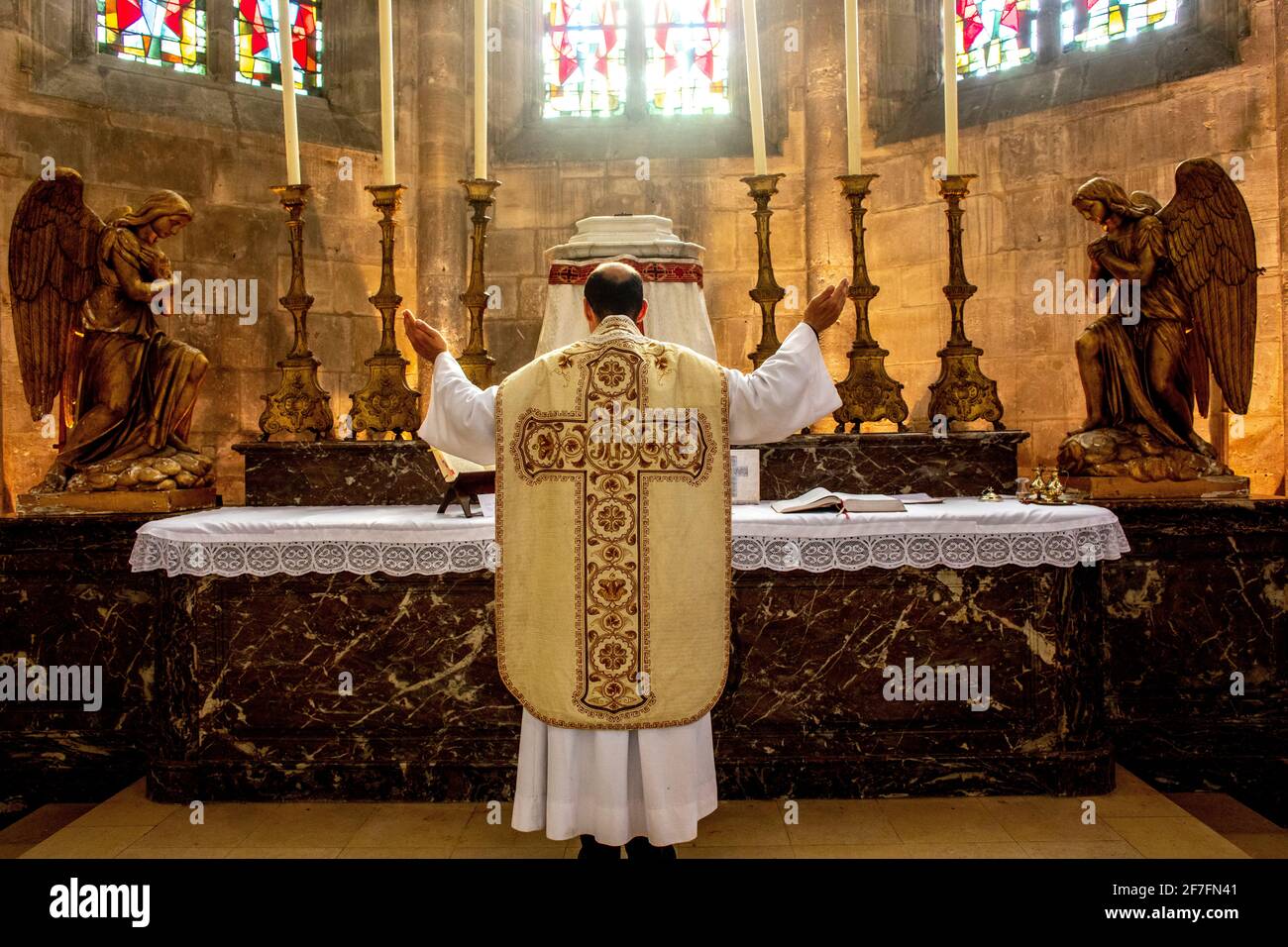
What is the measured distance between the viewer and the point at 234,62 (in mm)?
7230

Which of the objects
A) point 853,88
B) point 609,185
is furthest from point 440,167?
point 853,88

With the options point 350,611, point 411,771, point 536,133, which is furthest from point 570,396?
point 536,133

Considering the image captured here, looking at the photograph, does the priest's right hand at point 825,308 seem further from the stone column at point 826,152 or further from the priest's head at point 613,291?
the stone column at point 826,152

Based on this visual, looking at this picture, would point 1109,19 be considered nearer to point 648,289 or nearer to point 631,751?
point 648,289

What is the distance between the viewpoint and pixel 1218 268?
421 cm

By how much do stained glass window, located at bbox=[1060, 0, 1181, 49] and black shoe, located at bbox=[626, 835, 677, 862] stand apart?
20.6 ft

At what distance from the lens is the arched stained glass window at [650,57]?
304 inches

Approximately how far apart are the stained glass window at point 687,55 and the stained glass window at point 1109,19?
2396 mm

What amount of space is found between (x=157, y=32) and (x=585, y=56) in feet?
9.80

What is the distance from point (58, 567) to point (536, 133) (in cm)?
479

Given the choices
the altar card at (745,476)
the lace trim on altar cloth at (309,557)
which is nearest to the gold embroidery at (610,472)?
the lace trim on altar cloth at (309,557)

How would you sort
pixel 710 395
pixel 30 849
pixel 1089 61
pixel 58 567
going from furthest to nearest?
pixel 1089 61 → pixel 58 567 → pixel 30 849 → pixel 710 395

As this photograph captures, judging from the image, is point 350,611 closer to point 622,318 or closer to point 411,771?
point 411,771

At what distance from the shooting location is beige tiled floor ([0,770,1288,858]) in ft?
11.1
